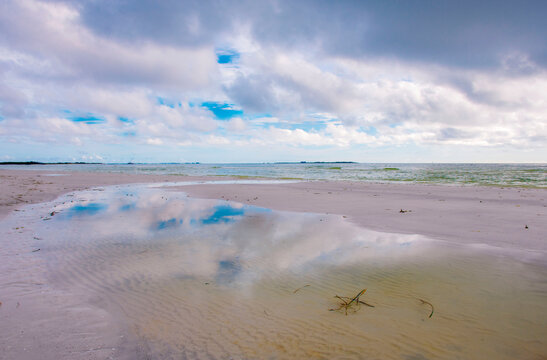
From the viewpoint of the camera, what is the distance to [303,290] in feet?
16.5

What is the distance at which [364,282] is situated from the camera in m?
5.32

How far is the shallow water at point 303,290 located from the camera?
3.57 m

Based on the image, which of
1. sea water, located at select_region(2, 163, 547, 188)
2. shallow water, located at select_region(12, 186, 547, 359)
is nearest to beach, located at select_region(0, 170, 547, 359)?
shallow water, located at select_region(12, 186, 547, 359)

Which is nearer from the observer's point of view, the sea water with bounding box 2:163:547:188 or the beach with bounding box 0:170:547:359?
the beach with bounding box 0:170:547:359

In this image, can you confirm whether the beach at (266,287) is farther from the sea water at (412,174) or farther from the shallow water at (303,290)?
the sea water at (412,174)

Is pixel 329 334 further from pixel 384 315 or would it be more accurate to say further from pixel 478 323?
pixel 478 323

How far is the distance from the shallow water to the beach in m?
0.03

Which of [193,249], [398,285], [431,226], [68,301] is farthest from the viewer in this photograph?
[431,226]

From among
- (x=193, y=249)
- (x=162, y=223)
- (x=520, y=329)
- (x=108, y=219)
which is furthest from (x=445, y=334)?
(x=108, y=219)

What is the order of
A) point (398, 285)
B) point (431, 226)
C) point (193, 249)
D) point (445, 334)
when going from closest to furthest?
1. point (445, 334)
2. point (398, 285)
3. point (193, 249)
4. point (431, 226)

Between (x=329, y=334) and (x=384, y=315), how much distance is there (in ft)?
3.40

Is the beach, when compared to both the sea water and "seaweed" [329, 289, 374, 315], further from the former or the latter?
the sea water

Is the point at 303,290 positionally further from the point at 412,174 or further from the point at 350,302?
the point at 412,174

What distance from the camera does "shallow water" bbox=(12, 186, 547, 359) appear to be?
3.57 metres
